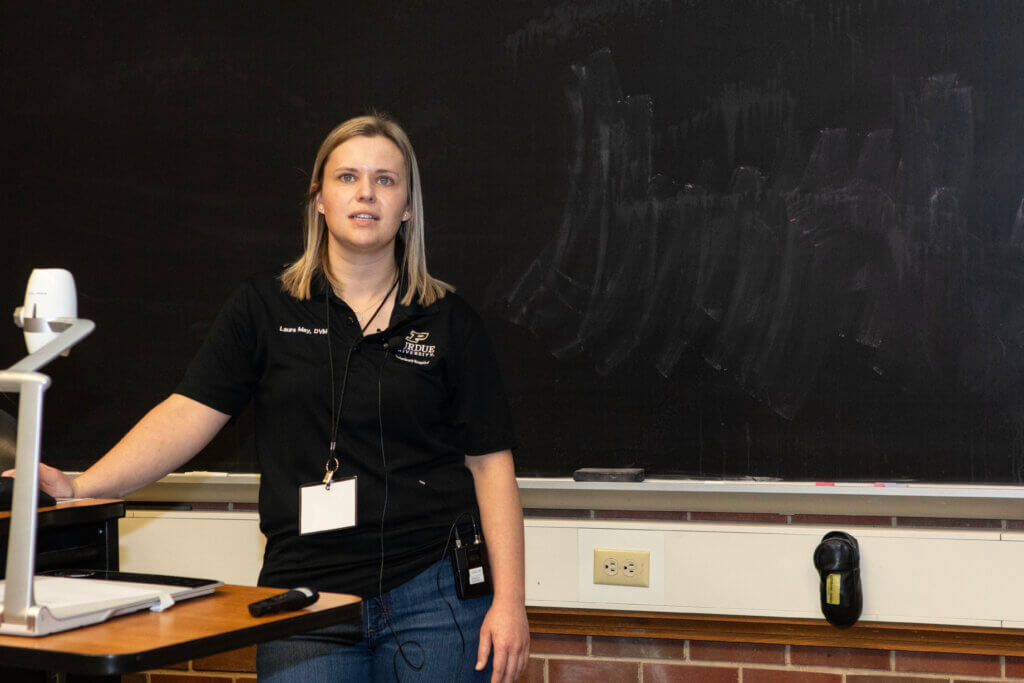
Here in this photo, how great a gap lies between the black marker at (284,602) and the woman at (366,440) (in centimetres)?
41

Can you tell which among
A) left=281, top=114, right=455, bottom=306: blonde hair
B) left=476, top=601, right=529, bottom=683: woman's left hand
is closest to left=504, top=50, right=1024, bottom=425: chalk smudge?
left=281, top=114, right=455, bottom=306: blonde hair

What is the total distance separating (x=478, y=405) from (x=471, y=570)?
286 millimetres

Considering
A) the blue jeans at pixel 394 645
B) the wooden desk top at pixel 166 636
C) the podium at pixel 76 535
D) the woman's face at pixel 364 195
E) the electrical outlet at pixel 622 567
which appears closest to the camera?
the wooden desk top at pixel 166 636

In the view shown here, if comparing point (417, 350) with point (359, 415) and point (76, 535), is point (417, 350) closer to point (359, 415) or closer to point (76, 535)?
point (359, 415)

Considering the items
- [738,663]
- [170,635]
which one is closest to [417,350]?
[170,635]

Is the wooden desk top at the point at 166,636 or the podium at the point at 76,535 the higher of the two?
the podium at the point at 76,535

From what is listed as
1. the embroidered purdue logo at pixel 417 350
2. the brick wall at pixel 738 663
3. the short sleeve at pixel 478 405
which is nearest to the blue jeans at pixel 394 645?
the short sleeve at pixel 478 405

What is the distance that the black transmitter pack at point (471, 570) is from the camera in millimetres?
1708

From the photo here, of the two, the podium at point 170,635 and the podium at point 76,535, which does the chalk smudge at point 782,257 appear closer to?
the podium at point 76,535

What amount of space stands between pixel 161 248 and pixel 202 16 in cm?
64

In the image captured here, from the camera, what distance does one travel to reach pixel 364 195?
5.98 feet

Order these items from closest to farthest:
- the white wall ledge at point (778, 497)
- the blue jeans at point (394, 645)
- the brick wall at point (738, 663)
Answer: the blue jeans at point (394, 645)
the white wall ledge at point (778, 497)
the brick wall at point (738, 663)

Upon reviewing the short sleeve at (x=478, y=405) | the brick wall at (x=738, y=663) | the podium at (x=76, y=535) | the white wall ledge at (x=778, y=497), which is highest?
the short sleeve at (x=478, y=405)

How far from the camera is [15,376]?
3.93ft
